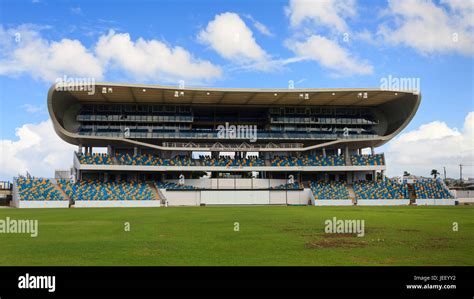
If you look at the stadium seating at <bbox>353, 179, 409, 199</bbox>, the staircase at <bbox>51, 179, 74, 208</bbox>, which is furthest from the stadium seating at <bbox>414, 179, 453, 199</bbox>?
the staircase at <bbox>51, 179, 74, 208</bbox>

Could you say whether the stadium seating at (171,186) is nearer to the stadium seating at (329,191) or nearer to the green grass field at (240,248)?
the stadium seating at (329,191)

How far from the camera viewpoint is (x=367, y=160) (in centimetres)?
7206

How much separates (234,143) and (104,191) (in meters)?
22.4

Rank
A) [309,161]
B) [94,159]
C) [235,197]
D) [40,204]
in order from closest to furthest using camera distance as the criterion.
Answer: [40,204] < [94,159] < [235,197] < [309,161]

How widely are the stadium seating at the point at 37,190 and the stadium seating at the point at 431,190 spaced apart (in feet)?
165

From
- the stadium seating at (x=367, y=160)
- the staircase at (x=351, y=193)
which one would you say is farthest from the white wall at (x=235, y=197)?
the stadium seating at (x=367, y=160)

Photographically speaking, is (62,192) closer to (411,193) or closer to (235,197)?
(235,197)

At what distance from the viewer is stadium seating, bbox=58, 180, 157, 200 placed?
60.4 metres

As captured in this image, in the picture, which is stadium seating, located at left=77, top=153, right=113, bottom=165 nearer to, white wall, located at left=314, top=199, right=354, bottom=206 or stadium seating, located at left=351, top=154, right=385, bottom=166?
white wall, located at left=314, top=199, right=354, bottom=206

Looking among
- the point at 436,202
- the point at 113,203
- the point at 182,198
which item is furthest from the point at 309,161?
the point at 113,203

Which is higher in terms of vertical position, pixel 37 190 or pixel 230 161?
pixel 230 161

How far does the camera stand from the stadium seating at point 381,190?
65812 mm
